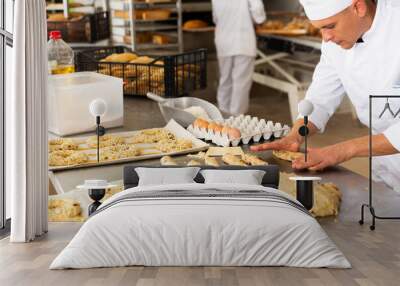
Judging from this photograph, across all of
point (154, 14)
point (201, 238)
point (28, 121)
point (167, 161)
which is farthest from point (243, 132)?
point (154, 14)

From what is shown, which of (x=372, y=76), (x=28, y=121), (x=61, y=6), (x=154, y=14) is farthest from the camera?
(x=154, y=14)

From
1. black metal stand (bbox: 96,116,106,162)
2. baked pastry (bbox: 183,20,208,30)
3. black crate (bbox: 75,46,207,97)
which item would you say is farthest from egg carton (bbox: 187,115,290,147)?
baked pastry (bbox: 183,20,208,30)

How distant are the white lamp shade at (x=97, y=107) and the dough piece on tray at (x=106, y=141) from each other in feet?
0.31

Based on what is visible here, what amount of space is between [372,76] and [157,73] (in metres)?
1.04

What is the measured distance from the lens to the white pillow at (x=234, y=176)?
9.95 feet

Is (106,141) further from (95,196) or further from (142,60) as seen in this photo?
(142,60)

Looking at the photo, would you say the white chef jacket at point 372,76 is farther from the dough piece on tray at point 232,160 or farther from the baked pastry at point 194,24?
the baked pastry at point 194,24

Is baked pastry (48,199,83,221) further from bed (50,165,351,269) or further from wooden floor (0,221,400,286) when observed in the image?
bed (50,165,351,269)

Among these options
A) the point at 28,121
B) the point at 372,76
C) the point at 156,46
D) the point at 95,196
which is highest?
the point at 156,46

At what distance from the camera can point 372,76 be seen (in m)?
3.40

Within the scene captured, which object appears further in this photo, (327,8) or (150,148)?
(150,148)

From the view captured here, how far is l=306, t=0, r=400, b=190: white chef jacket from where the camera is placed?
3.30 meters

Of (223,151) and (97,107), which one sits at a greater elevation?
(97,107)

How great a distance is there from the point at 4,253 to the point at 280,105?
15.2 ft
